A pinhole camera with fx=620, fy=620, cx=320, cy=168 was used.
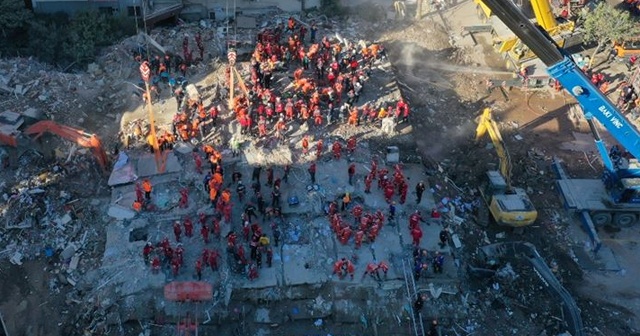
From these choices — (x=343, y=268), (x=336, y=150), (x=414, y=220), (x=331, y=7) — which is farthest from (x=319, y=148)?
(x=331, y=7)

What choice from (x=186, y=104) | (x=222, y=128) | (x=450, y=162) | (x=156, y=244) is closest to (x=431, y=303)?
(x=450, y=162)

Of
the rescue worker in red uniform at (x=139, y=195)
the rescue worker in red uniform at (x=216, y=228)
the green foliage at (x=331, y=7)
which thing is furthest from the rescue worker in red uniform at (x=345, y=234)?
the green foliage at (x=331, y=7)

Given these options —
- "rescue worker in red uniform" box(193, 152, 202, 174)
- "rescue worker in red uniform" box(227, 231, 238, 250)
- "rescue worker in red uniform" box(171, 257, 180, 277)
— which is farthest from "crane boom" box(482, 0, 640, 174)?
"rescue worker in red uniform" box(171, 257, 180, 277)

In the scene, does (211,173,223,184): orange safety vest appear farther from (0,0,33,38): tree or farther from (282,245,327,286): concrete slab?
(0,0,33,38): tree

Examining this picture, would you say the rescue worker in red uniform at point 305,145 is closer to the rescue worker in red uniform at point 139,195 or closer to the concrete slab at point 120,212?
the rescue worker in red uniform at point 139,195

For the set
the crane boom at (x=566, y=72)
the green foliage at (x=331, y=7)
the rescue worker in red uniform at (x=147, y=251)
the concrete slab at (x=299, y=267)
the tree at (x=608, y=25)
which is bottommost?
the concrete slab at (x=299, y=267)

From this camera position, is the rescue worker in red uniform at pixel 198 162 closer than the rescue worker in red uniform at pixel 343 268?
No

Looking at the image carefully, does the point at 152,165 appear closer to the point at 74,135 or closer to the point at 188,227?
the point at 74,135
